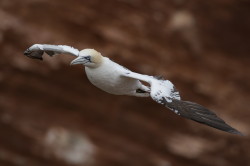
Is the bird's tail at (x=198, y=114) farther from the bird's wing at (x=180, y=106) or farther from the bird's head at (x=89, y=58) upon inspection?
the bird's head at (x=89, y=58)

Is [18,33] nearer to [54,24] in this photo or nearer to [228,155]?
[54,24]

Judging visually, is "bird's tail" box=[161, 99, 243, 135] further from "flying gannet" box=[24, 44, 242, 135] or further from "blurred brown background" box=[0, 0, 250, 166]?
"blurred brown background" box=[0, 0, 250, 166]

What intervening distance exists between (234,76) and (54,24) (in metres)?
2.56

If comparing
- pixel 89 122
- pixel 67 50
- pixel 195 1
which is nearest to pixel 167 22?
pixel 195 1

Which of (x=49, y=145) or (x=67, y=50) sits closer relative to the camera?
(x=67, y=50)

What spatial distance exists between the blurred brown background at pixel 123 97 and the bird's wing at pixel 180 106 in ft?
15.5

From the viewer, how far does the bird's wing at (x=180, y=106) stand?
387cm

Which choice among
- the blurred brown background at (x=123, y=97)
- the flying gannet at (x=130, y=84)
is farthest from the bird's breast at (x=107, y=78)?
Answer: the blurred brown background at (x=123, y=97)

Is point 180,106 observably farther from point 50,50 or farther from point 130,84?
point 50,50

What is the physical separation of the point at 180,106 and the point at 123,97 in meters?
5.32

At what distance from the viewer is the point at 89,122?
31.1ft

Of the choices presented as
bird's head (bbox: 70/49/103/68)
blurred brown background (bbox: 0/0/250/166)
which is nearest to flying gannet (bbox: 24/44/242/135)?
bird's head (bbox: 70/49/103/68)

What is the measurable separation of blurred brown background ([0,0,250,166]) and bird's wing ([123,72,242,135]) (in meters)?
4.72

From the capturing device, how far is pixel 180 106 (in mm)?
4039
